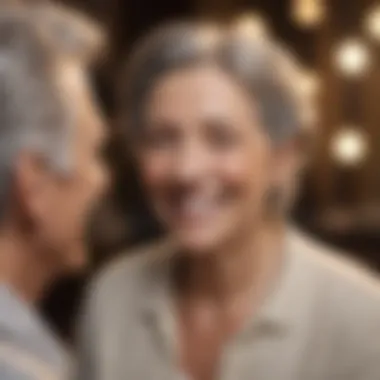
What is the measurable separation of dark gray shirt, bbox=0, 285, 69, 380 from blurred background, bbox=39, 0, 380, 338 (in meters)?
0.14

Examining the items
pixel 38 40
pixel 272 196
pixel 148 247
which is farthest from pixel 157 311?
pixel 38 40

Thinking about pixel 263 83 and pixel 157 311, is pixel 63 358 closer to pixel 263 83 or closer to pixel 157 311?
pixel 157 311

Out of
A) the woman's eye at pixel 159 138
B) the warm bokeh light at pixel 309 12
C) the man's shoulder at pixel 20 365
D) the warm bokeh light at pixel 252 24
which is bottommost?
the man's shoulder at pixel 20 365

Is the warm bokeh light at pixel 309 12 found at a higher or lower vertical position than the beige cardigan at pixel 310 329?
higher

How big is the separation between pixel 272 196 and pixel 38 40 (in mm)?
281

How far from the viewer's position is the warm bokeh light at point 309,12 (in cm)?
91

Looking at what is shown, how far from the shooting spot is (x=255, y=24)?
91cm

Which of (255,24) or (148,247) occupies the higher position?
(255,24)

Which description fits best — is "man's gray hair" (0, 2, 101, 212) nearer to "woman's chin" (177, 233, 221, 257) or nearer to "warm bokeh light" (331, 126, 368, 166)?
"woman's chin" (177, 233, 221, 257)

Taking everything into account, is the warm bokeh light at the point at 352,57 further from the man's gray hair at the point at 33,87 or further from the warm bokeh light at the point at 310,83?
the man's gray hair at the point at 33,87

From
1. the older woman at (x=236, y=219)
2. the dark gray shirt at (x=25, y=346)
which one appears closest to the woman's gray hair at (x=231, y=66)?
the older woman at (x=236, y=219)

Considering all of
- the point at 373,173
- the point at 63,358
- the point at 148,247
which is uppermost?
the point at 373,173

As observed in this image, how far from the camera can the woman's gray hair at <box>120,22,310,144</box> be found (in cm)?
87

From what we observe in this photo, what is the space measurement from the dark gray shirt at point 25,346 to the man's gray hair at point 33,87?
108mm
